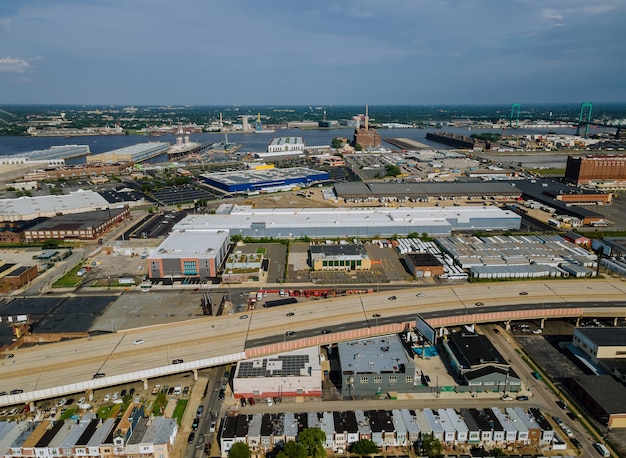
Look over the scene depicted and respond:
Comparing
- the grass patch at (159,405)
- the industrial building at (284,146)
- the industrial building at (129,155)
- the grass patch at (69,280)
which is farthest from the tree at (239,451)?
the industrial building at (284,146)

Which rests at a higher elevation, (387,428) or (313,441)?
(313,441)

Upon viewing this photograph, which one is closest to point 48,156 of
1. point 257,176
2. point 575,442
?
point 257,176

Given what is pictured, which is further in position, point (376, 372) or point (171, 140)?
point (171, 140)

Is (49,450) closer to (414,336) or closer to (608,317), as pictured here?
(414,336)

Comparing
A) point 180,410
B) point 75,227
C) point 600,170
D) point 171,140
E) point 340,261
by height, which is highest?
point 600,170

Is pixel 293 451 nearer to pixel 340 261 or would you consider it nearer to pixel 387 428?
pixel 387 428

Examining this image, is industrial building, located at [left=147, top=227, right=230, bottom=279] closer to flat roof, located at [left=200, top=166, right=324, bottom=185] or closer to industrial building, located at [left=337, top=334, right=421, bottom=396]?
industrial building, located at [left=337, top=334, right=421, bottom=396]

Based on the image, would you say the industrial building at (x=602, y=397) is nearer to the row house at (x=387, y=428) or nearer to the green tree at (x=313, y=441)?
the row house at (x=387, y=428)

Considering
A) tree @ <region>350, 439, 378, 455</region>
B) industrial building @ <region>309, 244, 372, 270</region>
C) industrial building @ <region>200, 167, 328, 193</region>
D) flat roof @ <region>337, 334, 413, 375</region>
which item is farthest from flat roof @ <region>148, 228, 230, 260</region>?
industrial building @ <region>200, 167, 328, 193</region>
